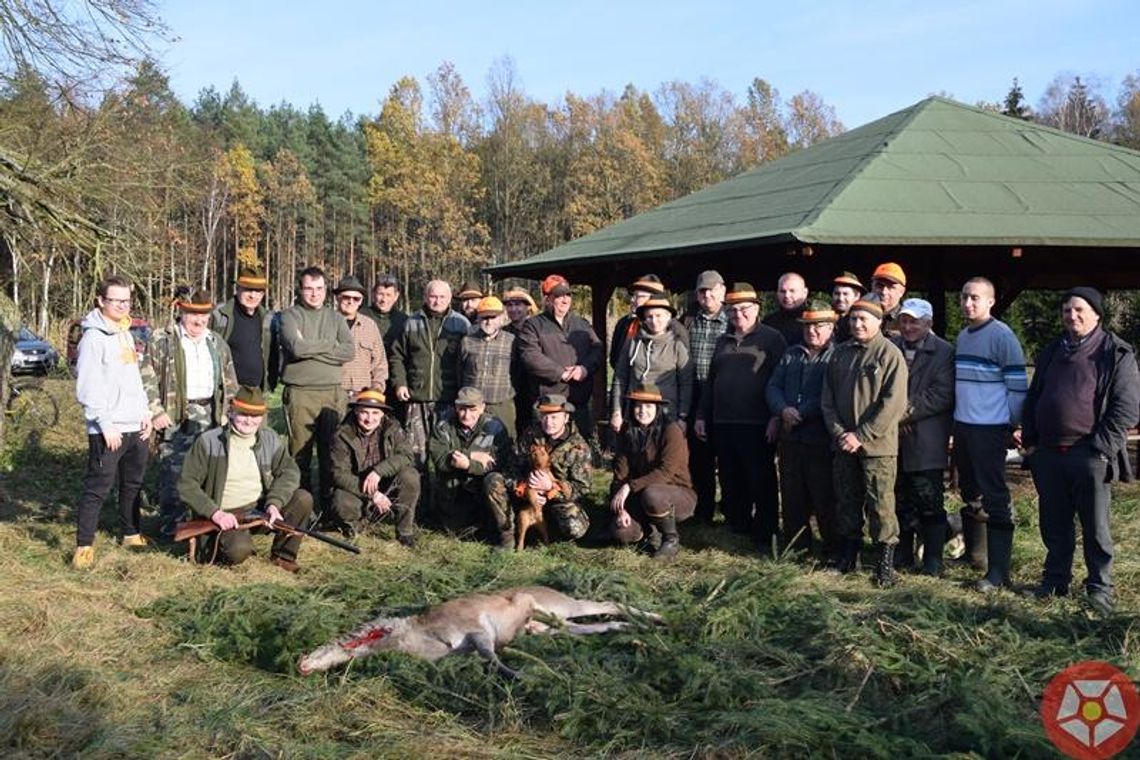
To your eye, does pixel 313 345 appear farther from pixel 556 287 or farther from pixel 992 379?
pixel 992 379

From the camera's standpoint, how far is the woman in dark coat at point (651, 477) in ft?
22.4

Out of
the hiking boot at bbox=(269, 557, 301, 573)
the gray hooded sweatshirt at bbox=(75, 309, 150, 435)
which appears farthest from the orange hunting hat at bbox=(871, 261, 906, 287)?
the gray hooded sweatshirt at bbox=(75, 309, 150, 435)

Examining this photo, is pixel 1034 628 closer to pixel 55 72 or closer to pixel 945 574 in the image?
pixel 945 574

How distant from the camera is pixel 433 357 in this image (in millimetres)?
7945

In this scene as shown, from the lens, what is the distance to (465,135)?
159ft

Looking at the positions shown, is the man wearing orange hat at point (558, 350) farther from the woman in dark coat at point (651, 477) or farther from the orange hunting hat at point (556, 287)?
the woman in dark coat at point (651, 477)

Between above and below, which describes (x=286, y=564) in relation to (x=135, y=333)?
below

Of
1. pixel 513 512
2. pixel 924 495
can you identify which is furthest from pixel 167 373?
pixel 924 495

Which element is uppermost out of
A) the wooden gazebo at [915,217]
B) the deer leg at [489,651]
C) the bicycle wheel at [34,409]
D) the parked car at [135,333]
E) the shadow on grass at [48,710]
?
the wooden gazebo at [915,217]

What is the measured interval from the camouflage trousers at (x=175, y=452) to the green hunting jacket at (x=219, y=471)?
1.63 ft

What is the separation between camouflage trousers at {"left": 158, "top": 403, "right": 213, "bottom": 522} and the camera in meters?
7.16

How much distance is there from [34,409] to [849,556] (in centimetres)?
977

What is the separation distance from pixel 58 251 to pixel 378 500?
8.32 metres

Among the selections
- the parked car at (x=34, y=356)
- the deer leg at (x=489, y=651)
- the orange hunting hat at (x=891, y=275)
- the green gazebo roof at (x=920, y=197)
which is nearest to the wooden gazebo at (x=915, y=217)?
the green gazebo roof at (x=920, y=197)
